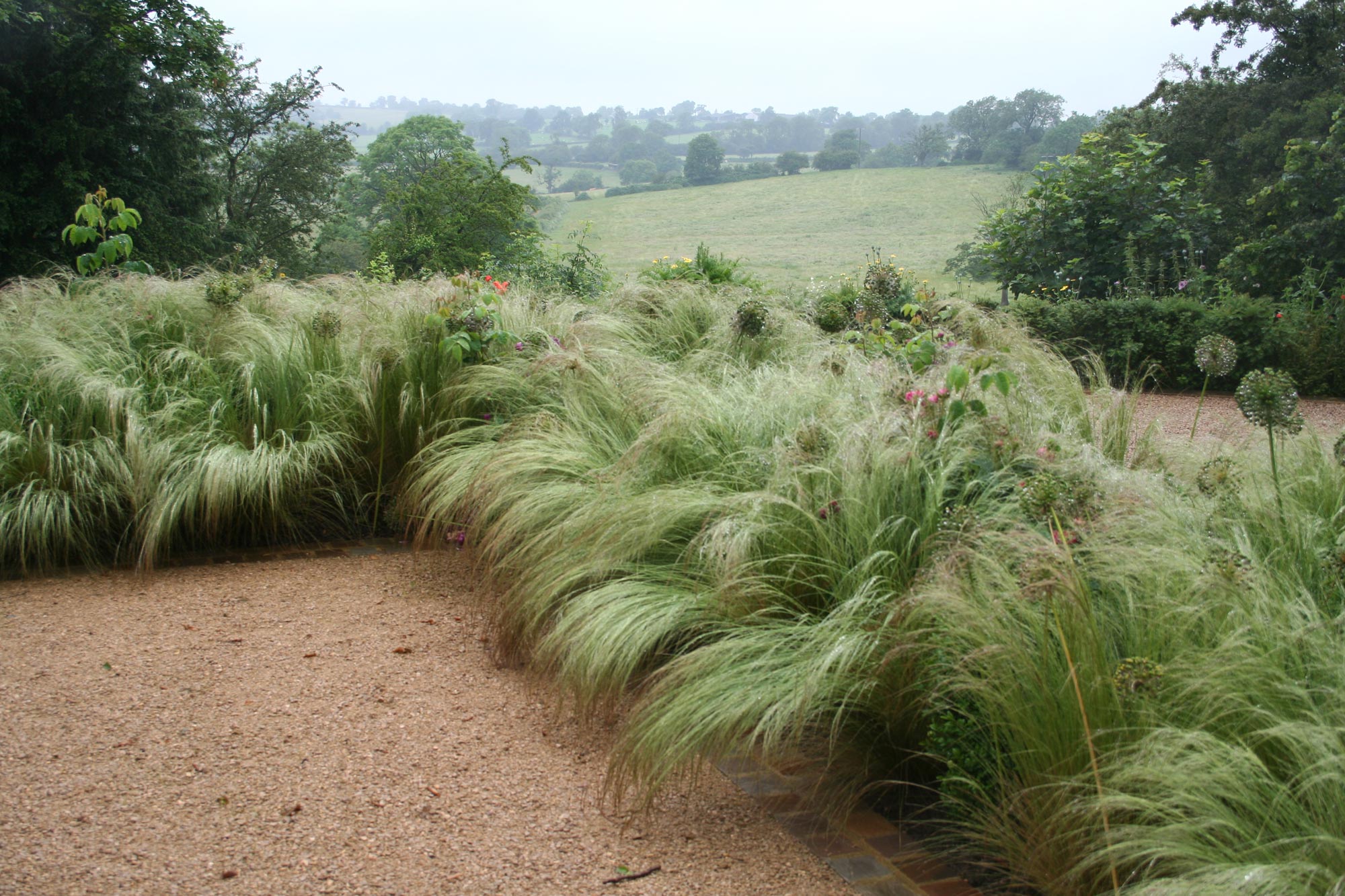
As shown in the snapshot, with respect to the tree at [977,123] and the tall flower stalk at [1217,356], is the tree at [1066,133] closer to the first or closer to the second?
the tree at [977,123]

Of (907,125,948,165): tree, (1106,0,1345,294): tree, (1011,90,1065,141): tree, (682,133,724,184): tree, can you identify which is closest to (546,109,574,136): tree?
(682,133,724,184): tree

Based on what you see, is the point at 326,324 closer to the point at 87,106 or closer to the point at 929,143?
the point at 87,106

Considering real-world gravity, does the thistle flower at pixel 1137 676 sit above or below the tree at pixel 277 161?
below

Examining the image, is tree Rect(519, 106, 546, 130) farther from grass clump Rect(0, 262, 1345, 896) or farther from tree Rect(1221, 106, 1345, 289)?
grass clump Rect(0, 262, 1345, 896)

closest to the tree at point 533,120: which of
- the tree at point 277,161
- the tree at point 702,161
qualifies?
the tree at point 702,161

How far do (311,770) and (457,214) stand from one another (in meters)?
10.4

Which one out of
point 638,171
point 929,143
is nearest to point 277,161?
point 638,171

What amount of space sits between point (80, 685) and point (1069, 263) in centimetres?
887

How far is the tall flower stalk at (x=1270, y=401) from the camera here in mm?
2262

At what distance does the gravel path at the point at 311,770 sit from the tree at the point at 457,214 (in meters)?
8.75

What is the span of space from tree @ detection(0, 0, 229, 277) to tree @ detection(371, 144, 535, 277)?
2.81m

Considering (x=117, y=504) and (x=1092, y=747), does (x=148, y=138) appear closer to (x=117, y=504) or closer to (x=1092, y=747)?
(x=117, y=504)

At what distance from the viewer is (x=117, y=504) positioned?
350cm

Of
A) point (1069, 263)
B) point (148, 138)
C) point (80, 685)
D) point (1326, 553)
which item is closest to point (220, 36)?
point (148, 138)
